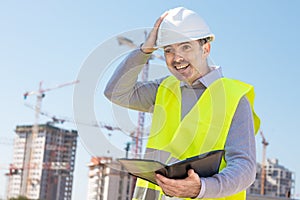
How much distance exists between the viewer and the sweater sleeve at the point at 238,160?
1.67 meters

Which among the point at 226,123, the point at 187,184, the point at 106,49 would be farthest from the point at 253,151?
the point at 106,49

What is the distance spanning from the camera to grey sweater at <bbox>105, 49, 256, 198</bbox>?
1.69m

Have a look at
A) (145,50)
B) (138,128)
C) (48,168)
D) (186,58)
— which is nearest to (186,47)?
(186,58)

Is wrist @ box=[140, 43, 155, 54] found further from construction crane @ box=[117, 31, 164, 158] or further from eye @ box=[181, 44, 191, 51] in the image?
eye @ box=[181, 44, 191, 51]

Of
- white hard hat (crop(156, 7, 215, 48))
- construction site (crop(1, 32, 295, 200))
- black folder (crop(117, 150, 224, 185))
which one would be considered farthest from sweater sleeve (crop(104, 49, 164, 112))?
construction site (crop(1, 32, 295, 200))

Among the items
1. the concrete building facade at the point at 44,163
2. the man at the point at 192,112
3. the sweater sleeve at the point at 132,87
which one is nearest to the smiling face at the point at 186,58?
the man at the point at 192,112

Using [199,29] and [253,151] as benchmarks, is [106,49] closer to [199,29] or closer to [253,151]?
[199,29]

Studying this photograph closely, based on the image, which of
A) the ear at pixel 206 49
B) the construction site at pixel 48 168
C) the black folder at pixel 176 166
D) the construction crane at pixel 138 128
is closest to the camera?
the black folder at pixel 176 166

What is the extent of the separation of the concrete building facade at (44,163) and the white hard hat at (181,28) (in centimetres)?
7165

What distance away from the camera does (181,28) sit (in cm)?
175

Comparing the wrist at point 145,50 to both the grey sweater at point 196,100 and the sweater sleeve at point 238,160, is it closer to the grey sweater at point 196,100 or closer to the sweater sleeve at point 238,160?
the grey sweater at point 196,100

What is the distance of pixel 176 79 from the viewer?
76.5 inches

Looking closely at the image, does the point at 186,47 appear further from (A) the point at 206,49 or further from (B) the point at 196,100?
(B) the point at 196,100

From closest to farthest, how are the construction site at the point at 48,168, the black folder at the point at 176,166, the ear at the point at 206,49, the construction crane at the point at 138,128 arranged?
the black folder at the point at 176,166
the construction crane at the point at 138,128
the ear at the point at 206,49
the construction site at the point at 48,168
